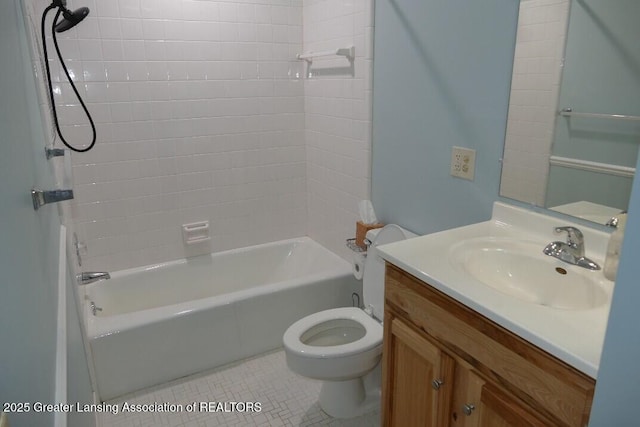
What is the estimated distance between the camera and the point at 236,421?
6.43 feet

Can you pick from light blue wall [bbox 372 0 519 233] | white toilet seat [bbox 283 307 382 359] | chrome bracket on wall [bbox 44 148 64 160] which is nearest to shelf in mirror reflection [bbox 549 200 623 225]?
light blue wall [bbox 372 0 519 233]

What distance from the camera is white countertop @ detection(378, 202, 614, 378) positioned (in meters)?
0.89

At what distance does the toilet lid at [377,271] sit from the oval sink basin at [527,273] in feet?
1.77

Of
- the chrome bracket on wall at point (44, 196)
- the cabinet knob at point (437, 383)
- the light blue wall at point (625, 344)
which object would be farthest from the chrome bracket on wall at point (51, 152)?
the light blue wall at point (625, 344)

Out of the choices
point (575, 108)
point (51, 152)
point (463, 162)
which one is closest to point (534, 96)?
point (575, 108)

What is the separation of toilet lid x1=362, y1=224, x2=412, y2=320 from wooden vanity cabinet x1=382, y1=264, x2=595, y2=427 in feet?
1.69

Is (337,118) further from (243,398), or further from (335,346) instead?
(243,398)

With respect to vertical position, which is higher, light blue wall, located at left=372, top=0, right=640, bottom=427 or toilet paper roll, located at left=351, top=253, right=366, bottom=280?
light blue wall, located at left=372, top=0, right=640, bottom=427

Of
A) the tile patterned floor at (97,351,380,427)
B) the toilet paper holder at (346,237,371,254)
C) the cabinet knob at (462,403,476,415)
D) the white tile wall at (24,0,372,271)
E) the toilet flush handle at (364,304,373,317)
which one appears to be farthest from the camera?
the white tile wall at (24,0,372,271)

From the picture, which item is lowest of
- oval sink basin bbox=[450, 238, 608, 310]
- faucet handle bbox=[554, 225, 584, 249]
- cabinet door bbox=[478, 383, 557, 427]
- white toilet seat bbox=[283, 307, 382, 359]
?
white toilet seat bbox=[283, 307, 382, 359]

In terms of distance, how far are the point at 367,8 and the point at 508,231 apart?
1.29 metres

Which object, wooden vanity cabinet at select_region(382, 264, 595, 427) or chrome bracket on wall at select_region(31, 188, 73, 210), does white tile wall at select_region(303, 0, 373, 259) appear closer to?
wooden vanity cabinet at select_region(382, 264, 595, 427)

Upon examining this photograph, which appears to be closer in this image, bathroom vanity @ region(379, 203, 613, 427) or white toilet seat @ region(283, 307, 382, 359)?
bathroom vanity @ region(379, 203, 613, 427)

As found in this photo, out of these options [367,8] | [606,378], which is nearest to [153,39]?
[367,8]
